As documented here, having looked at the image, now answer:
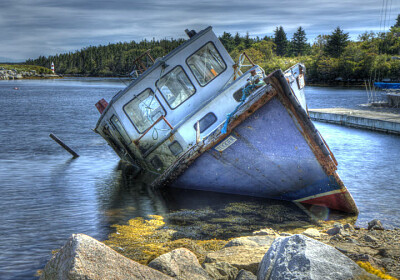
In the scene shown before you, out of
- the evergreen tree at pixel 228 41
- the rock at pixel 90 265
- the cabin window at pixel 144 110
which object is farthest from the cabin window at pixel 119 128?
the evergreen tree at pixel 228 41

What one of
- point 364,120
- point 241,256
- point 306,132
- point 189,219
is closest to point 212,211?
point 189,219

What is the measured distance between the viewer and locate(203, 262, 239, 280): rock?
6.64 metres

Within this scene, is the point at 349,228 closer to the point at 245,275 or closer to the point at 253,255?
the point at 253,255

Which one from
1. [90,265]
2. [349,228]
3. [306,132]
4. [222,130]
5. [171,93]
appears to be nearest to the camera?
[90,265]

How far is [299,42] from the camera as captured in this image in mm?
168625

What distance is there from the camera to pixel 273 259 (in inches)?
235

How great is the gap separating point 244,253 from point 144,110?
7874mm

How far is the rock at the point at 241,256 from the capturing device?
6973 millimetres

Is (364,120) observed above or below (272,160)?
below

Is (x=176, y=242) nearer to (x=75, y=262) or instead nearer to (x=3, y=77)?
(x=75, y=262)

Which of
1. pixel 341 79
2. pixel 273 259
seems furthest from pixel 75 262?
pixel 341 79

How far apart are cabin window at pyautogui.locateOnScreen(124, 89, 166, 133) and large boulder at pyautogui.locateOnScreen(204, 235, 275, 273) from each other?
22.2 ft

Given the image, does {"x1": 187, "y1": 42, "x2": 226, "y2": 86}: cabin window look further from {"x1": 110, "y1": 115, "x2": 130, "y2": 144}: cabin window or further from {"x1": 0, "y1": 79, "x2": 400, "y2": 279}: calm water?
{"x1": 0, "y1": 79, "x2": 400, "y2": 279}: calm water

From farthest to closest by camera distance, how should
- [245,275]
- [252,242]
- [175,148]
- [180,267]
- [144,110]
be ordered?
[144,110] < [175,148] < [252,242] < [180,267] < [245,275]
